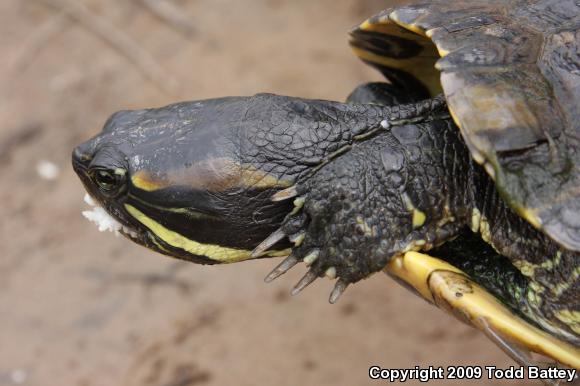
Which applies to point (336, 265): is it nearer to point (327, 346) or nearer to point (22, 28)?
point (327, 346)

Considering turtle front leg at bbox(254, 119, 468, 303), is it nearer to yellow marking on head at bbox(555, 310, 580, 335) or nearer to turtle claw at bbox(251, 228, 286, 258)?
turtle claw at bbox(251, 228, 286, 258)

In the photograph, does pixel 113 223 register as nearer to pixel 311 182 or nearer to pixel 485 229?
pixel 311 182

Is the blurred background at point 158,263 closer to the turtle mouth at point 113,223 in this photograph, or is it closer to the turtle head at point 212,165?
the turtle mouth at point 113,223

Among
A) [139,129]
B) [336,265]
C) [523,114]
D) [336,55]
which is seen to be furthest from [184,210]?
[336,55]

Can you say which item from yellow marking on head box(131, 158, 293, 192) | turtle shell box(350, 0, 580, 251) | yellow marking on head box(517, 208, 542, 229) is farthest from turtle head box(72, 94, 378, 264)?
yellow marking on head box(517, 208, 542, 229)

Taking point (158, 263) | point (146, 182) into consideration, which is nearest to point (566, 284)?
point (146, 182)
